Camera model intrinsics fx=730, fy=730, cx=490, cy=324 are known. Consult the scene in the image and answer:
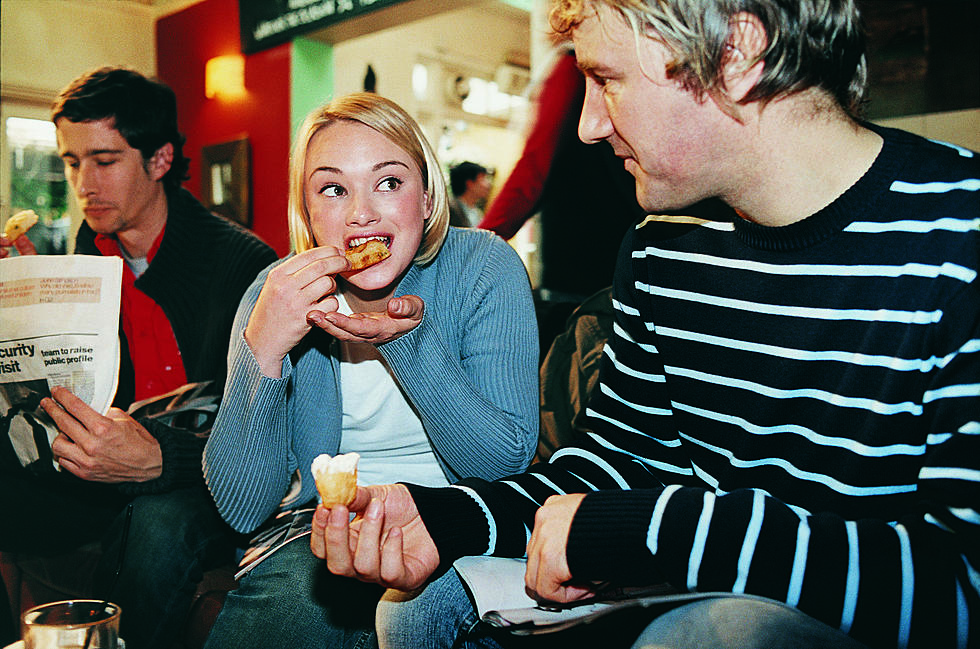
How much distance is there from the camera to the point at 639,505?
888mm

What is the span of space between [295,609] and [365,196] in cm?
77

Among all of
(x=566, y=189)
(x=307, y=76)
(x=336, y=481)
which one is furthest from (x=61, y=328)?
(x=307, y=76)

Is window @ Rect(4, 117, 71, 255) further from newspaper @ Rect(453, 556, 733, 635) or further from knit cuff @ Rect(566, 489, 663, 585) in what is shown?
knit cuff @ Rect(566, 489, 663, 585)

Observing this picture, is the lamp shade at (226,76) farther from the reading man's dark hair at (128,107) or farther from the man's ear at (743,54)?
the man's ear at (743,54)

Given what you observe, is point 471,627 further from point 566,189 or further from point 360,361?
point 566,189

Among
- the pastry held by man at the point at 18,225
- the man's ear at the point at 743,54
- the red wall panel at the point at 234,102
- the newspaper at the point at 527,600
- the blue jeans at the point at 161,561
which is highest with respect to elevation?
the red wall panel at the point at 234,102

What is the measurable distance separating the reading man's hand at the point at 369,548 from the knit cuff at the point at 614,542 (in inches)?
9.3

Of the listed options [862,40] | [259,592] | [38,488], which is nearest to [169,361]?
[38,488]

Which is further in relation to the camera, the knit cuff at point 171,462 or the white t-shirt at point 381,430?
the knit cuff at point 171,462

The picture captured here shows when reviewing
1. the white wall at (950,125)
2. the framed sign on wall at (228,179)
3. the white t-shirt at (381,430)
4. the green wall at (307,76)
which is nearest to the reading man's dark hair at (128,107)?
the white t-shirt at (381,430)

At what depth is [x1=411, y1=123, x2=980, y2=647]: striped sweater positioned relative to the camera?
2.63ft

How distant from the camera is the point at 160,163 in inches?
84.7

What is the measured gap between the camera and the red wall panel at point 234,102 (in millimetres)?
5340

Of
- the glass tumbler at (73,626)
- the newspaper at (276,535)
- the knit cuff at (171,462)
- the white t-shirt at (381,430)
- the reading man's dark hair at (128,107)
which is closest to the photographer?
the glass tumbler at (73,626)
